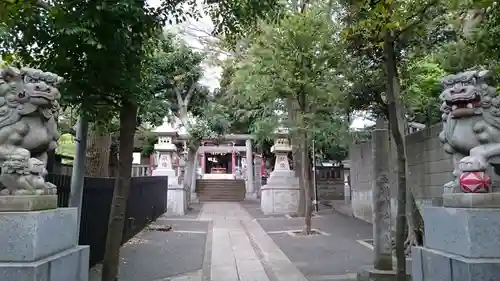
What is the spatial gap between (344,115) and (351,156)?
413 cm

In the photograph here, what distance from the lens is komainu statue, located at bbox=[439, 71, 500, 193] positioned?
3.50 metres

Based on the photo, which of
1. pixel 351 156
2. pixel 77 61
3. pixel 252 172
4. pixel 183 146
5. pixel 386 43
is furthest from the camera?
pixel 252 172

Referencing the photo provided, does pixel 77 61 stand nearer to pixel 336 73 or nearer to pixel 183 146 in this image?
pixel 336 73

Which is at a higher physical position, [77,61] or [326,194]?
[77,61]

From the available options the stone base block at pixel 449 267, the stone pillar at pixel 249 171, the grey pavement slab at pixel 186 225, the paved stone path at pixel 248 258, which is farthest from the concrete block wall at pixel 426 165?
the stone pillar at pixel 249 171

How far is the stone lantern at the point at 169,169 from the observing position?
1775cm

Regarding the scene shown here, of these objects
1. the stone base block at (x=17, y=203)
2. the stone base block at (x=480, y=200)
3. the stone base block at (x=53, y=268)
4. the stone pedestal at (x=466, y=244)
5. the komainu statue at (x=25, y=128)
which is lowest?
the stone base block at (x=53, y=268)

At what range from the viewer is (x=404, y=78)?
10.0 meters

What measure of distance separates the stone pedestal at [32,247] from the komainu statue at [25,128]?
0.77ft

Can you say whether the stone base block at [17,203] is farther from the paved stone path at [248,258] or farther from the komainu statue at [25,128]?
the paved stone path at [248,258]

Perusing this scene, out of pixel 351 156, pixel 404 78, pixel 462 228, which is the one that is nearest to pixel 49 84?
pixel 462 228

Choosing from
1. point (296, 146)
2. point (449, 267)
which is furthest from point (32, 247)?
point (296, 146)

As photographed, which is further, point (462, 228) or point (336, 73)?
point (336, 73)

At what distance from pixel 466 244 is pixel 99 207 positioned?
6.46 metres
